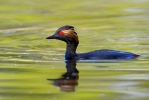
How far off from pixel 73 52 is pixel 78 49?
204cm

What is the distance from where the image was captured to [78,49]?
17.2 meters

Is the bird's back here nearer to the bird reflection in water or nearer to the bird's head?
the bird's head

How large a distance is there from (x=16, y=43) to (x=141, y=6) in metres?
10.0

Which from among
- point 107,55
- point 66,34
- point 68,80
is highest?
point 66,34

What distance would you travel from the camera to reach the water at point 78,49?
428 inches

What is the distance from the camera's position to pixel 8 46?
17.7 metres

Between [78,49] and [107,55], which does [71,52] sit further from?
[78,49]

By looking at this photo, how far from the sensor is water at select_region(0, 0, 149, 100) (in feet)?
35.6

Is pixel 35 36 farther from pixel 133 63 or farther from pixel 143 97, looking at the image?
pixel 143 97

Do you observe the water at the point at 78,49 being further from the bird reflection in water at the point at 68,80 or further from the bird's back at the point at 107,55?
the bird's back at the point at 107,55

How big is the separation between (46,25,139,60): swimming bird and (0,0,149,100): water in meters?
0.24

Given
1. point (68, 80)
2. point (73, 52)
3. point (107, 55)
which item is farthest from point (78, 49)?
point (68, 80)

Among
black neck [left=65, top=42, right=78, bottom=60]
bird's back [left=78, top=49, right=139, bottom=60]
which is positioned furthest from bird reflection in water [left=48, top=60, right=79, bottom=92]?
black neck [left=65, top=42, right=78, bottom=60]

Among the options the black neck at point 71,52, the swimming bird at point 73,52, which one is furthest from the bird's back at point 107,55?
the black neck at point 71,52
